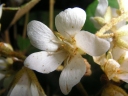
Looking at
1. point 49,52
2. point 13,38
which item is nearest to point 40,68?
point 49,52

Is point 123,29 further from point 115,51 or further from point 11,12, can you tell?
point 11,12

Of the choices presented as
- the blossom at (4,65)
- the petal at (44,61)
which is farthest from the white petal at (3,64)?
the petal at (44,61)

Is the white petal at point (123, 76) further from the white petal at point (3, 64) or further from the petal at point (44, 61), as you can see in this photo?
the white petal at point (3, 64)

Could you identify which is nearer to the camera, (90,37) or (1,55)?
(90,37)

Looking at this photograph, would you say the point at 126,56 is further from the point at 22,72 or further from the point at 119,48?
the point at 22,72

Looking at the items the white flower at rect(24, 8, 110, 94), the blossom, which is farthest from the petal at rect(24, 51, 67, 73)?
the blossom

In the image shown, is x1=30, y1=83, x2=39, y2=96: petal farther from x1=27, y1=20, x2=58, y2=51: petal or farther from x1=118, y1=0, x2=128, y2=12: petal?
x1=118, y1=0, x2=128, y2=12: petal
